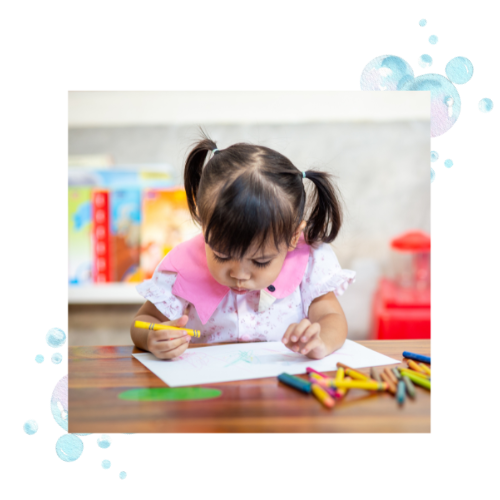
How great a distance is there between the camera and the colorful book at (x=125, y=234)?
1.06m

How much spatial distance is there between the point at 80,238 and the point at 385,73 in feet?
2.00

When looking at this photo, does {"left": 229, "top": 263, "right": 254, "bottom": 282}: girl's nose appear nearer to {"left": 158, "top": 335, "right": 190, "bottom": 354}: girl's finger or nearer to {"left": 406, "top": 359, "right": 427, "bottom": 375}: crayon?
{"left": 158, "top": 335, "right": 190, "bottom": 354}: girl's finger

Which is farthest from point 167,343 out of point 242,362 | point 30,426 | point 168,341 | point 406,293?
point 406,293

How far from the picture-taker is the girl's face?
775mm

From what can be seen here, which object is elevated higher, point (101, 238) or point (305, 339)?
point (101, 238)

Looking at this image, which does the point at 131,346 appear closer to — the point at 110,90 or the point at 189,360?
the point at 189,360

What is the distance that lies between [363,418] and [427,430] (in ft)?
0.29

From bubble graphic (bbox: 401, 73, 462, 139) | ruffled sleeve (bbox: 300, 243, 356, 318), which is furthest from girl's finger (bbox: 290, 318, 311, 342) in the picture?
bubble graphic (bbox: 401, 73, 462, 139)

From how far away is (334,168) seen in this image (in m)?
1.32

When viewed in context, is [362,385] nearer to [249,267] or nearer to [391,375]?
[391,375]

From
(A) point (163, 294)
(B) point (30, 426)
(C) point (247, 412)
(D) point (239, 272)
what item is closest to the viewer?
(C) point (247, 412)

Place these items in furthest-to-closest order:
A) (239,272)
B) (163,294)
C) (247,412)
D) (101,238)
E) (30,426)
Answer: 1. (101,238)
2. (163,294)
3. (239,272)
4. (30,426)
5. (247,412)

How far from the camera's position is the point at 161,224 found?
114 centimetres

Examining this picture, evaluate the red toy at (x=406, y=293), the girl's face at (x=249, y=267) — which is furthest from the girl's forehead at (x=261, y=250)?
the red toy at (x=406, y=293)
